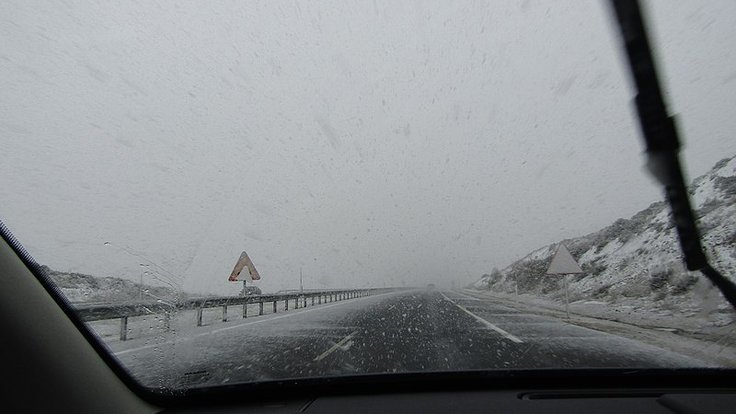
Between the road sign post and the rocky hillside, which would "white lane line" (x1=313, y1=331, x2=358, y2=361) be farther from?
the road sign post

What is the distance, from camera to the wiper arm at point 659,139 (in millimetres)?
2951

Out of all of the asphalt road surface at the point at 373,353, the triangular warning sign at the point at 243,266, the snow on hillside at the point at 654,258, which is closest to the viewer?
the asphalt road surface at the point at 373,353

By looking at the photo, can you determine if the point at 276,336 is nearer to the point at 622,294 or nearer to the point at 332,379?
the point at 332,379

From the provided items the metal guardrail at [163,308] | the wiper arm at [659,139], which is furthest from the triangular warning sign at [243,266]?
the wiper arm at [659,139]

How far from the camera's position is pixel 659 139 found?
3006 mm

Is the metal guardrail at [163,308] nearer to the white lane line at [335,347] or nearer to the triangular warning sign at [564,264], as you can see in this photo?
the white lane line at [335,347]

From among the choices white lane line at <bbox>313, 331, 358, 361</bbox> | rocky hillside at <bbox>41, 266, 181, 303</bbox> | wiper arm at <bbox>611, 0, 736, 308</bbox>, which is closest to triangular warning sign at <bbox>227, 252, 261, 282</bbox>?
white lane line at <bbox>313, 331, 358, 361</bbox>

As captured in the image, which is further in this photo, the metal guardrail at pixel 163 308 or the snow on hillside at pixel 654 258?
the snow on hillside at pixel 654 258

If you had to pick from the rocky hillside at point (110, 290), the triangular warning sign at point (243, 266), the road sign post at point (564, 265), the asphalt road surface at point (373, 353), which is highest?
the triangular warning sign at point (243, 266)

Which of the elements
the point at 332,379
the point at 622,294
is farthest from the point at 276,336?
the point at 622,294

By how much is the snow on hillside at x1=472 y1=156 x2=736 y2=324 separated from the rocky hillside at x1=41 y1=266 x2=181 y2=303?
425 cm

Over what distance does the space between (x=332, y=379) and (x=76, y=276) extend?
2458 millimetres

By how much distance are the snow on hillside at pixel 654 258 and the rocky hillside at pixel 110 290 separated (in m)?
4.25

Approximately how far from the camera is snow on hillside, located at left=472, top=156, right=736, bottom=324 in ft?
29.2
